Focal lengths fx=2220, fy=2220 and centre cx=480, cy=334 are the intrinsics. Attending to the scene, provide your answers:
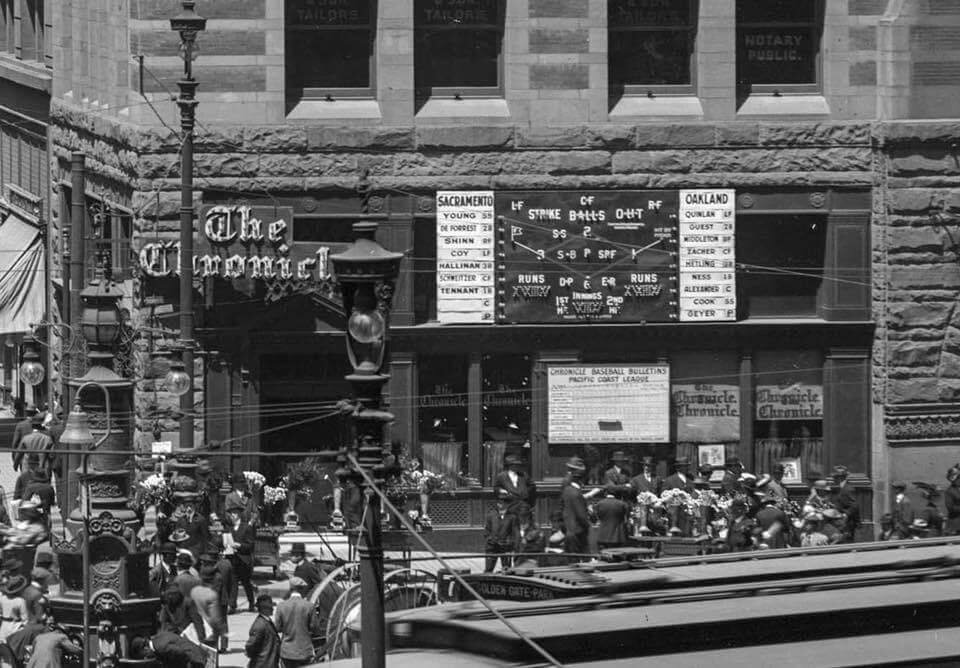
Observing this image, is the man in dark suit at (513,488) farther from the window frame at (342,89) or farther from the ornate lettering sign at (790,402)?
the window frame at (342,89)

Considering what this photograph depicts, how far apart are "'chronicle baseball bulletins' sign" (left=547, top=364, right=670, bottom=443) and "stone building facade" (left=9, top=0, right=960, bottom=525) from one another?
18 centimetres

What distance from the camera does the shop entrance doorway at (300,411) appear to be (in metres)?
30.1

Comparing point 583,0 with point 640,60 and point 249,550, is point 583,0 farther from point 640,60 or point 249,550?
point 249,550

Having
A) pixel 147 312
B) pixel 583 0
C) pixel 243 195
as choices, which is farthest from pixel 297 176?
pixel 583 0

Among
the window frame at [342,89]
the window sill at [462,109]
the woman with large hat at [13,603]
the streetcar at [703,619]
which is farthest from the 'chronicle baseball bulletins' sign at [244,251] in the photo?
the streetcar at [703,619]

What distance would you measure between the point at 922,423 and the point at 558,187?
5.96 metres

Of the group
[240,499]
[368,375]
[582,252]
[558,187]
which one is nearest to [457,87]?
[558,187]

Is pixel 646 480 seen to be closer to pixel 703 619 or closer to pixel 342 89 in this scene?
pixel 342 89

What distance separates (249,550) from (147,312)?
569 centimetres

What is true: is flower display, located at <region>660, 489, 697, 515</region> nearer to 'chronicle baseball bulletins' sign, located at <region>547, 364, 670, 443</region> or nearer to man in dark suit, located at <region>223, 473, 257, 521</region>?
'chronicle baseball bulletins' sign, located at <region>547, 364, 670, 443</region>

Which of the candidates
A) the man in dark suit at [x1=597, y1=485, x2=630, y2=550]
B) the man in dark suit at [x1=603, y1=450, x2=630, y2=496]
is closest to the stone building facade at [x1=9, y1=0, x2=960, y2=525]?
the man in dark suit at [x1=603, y1=450, x2=630, y2=496]

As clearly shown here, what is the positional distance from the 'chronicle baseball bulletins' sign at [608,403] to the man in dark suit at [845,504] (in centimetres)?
281

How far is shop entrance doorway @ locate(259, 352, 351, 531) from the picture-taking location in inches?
1184

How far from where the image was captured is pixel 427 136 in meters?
30.3
